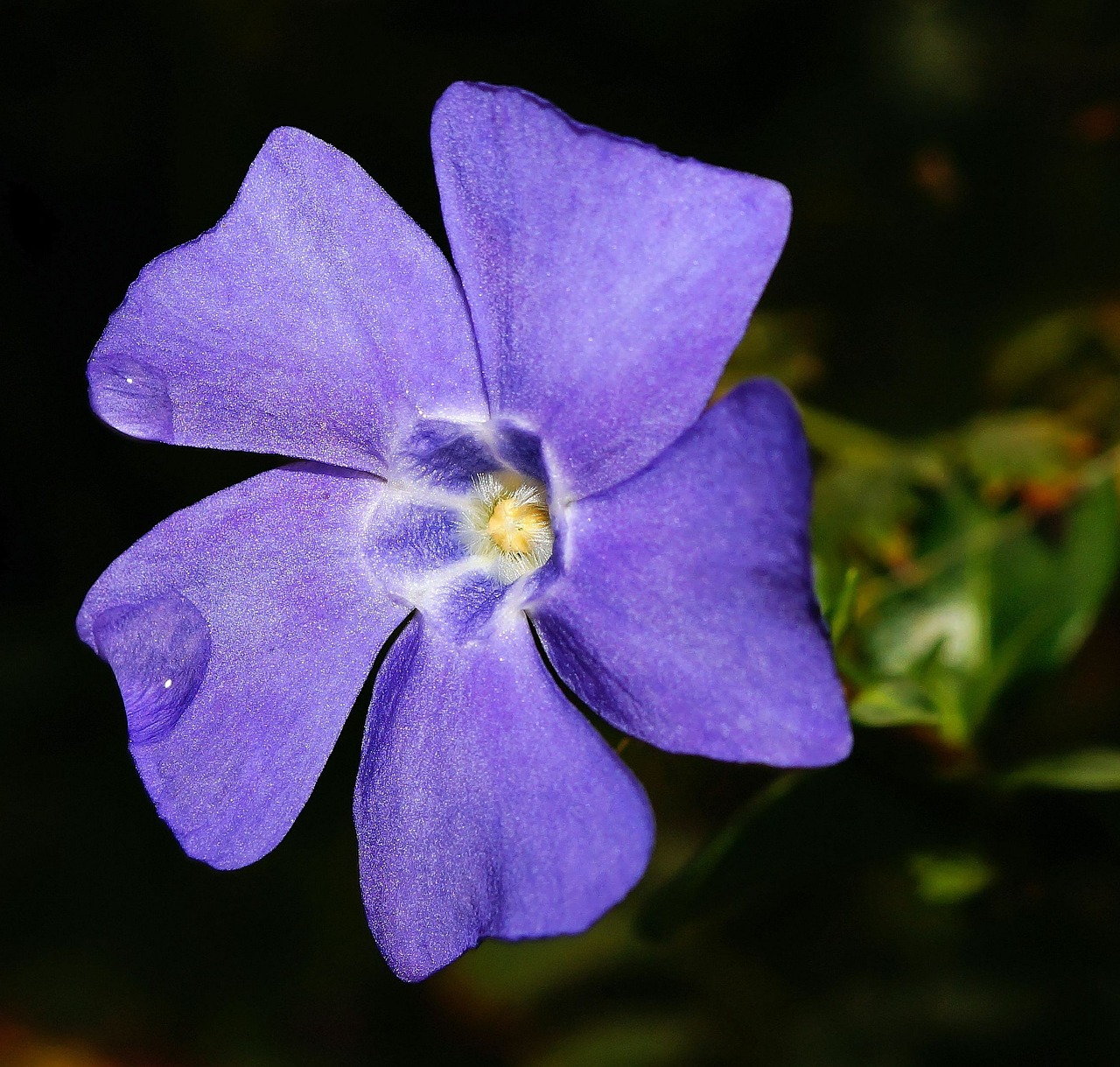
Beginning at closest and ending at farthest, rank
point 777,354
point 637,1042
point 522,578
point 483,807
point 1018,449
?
point 483,807
point 522,578
point 1018,449
point 777,354
point 637,1042

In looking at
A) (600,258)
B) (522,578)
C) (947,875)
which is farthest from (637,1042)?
(600,258)

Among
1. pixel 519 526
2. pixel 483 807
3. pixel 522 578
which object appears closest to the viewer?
pixel 483 807

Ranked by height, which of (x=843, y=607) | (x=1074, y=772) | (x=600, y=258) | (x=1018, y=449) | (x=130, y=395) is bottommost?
(x=1074, y=772)

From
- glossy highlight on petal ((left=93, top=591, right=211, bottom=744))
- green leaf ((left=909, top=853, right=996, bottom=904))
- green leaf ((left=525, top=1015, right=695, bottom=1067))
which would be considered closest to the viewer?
glossy highlight on petal ((left=93, top=591, right=211, bottom=744))

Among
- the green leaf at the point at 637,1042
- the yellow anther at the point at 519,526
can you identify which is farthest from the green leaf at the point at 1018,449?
the green leaf at the point at 637,1042

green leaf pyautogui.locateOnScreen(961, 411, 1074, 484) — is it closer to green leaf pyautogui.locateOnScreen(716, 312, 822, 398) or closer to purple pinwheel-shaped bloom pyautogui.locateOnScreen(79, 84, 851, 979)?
green leaf pyautogui.locateOnScreen(716, 312, 822, 398)

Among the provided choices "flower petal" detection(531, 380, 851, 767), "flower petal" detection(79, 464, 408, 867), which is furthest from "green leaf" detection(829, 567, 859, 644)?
"flower petal" detection(79, 464, 408, 867)

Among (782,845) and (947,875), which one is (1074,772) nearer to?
(947,875)

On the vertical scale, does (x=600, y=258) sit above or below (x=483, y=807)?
above

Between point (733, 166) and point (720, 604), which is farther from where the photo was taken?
point (733, 166)
